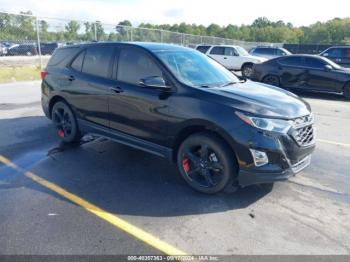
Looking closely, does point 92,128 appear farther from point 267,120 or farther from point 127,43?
point 267,120

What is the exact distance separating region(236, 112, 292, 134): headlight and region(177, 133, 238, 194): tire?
0.42 m

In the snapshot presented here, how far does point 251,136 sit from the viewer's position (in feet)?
11.9

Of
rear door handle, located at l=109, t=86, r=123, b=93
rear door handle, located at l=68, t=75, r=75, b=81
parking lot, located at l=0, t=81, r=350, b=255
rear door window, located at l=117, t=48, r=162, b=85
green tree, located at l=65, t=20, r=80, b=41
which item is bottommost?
parking lot, located at l=0, t=81, r=350, b=255

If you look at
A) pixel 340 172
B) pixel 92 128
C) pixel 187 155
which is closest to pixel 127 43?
pixel 92 128

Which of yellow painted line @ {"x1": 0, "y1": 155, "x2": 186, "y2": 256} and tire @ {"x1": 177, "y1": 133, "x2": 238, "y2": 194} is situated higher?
tire @ {"x1": 177, "y1": 133, "x2": 238, "y2": 194}

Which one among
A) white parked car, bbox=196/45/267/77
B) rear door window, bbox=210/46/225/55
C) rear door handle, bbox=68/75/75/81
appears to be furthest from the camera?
rear door window, bbox=210/46/225/55

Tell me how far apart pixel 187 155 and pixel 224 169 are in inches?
21.2

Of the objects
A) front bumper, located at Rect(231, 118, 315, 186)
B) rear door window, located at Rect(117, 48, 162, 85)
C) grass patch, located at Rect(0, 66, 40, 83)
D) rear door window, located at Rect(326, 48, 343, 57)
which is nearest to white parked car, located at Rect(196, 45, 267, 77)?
rear door window, located at Rect(326, 48, 343, 57)

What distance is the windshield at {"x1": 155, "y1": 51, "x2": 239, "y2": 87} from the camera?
14.4 feet

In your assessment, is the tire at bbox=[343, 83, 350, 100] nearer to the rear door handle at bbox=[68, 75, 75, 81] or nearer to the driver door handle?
the driver door handle

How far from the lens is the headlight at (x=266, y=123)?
3.64m

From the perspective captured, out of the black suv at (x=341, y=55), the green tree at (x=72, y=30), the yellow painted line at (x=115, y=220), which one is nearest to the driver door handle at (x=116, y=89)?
the yellow painted line at (x=115, y=220)

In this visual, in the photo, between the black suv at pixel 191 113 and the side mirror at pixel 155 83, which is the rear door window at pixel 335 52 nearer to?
the black suv at pixel 191 113

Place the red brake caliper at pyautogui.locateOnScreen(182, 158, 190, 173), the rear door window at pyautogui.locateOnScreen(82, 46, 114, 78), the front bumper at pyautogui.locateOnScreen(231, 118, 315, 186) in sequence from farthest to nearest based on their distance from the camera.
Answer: the rear door window at pyautogui.locateOnScreen(82, 46, 114, 78) → the red brake caliper at pyautogui.locateOnScreen(182, 158, 190, 173) → the front bumper at pyautogui.locateOnScreen(231, 118, 315, 186)
